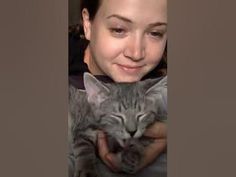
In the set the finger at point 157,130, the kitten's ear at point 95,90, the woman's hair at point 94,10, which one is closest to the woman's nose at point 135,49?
the woman's hair at point 94,10

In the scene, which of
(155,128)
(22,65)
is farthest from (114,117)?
(22,65)

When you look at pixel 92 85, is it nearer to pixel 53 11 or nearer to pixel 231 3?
pixel 53 11

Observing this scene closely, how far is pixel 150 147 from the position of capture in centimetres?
228

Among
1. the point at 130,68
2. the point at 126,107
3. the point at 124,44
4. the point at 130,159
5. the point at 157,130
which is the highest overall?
the point at 124,44

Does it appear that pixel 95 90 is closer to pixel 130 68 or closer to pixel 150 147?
pixel 130 68

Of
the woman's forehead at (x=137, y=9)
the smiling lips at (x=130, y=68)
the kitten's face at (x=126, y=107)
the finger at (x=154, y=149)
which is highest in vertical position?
the woman's forehead at (x=137, y=9)

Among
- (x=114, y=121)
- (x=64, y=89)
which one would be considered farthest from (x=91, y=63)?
(x=114, y=121)

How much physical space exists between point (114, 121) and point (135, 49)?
1.26ft

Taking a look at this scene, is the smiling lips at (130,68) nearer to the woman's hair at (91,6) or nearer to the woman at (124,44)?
the woman at (124,44)

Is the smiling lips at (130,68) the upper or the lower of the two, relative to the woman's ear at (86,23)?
lower

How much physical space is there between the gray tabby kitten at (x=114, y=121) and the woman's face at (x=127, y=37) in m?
0.10

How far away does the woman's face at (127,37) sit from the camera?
2.25 m

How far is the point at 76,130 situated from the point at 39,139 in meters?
0.20

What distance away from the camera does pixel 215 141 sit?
7.34 feet
